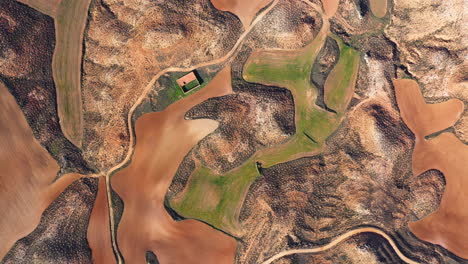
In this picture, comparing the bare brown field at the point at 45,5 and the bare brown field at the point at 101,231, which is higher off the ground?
the bare brown field at the point at 45,5

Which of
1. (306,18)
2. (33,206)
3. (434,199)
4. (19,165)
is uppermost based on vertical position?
(306,18)

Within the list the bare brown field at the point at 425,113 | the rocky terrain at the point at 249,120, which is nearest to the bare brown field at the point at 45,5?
the rocky terrain at the point at 249,120

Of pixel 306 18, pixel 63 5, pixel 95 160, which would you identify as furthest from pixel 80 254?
pixel 306 18

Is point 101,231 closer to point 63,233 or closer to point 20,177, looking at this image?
point 63,233

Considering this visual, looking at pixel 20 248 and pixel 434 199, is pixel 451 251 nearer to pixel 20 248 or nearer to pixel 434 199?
pixel 434 199

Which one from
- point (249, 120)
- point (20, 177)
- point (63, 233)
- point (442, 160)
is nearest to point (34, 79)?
point (20, 177)

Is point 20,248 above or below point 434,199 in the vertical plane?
below

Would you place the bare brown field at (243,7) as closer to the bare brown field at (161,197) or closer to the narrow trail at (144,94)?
the narrow trail at (144,94)
